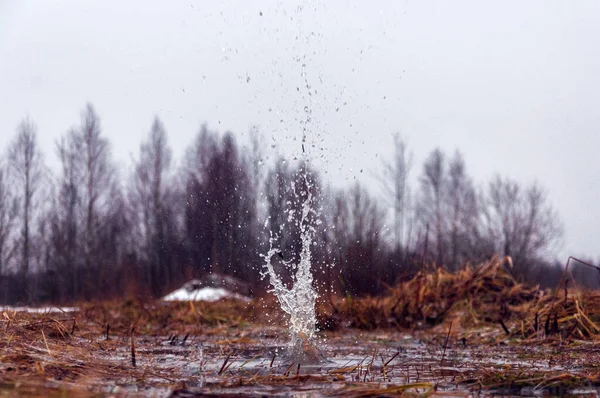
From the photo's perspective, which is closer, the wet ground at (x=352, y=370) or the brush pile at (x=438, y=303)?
the wet ground at (x=352, y=370)

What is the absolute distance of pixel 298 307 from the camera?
203 inches

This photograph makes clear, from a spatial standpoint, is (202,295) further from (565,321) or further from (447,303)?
(565,321)

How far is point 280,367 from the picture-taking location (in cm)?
370

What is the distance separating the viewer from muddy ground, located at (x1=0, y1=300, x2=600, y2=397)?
104 inches

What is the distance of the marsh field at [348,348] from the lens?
276 centimetres

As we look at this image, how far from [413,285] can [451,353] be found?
13.6 ft

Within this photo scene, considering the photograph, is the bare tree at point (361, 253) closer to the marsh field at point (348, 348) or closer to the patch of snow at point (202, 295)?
the marsh field at point (348, 348)

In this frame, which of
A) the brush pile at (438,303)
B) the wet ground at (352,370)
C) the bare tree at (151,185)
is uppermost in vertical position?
the bare tree at (151,185)

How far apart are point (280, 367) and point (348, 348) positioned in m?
1.72

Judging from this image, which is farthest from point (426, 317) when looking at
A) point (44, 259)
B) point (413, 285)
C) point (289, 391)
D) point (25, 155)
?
point (25, 155)

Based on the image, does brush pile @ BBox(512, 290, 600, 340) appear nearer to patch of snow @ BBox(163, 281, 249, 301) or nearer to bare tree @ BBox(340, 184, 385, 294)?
bare tree @ BBox(340, 184, 385, 294)

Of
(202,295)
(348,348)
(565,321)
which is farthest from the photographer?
(202,295)

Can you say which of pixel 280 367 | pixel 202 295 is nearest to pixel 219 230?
pixel 202 295

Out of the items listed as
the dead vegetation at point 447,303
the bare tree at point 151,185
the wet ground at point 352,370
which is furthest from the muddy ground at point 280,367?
the bare tree at point 151,185
